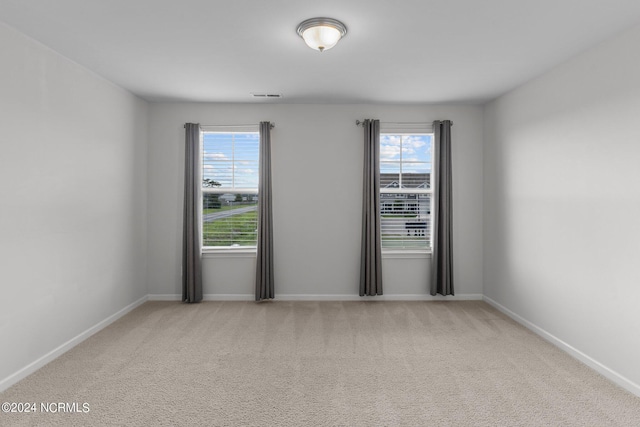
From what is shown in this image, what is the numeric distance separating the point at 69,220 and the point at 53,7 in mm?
1706

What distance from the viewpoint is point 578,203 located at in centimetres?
293

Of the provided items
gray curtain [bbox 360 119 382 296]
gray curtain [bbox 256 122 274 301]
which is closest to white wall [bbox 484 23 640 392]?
gray curtain [bbox 360 119 382 296]

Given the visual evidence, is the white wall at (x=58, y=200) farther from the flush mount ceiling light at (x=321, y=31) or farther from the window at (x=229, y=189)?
the flush mount ceiling light at (x=321, y=31)

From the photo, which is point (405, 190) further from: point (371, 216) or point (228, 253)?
point (228, 253)

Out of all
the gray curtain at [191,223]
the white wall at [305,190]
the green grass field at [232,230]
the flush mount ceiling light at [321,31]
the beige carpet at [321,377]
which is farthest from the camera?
the green grass field at [232,230]

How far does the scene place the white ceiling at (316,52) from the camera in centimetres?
223

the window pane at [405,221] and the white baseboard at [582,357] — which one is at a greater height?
the window pane at [405,221]

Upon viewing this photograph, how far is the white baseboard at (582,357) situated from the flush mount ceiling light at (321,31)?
322cm

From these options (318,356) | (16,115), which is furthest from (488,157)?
(16,115)

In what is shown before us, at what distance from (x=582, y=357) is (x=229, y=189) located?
4091 mm

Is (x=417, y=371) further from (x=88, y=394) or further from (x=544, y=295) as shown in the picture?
(x=88, y=394)

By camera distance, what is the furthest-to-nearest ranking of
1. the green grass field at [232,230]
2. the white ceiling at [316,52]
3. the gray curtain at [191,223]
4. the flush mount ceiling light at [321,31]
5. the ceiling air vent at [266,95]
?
the green grass field at [232,230], the gray curtain at [191,223], the ceiling air vent at [266,95], the flush mount ceiling light at [321,31], the white ceiling at [316,52]

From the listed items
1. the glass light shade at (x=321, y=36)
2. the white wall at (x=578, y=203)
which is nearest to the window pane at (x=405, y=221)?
the white wall at (x=578, y=203)

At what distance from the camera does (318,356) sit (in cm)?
292
